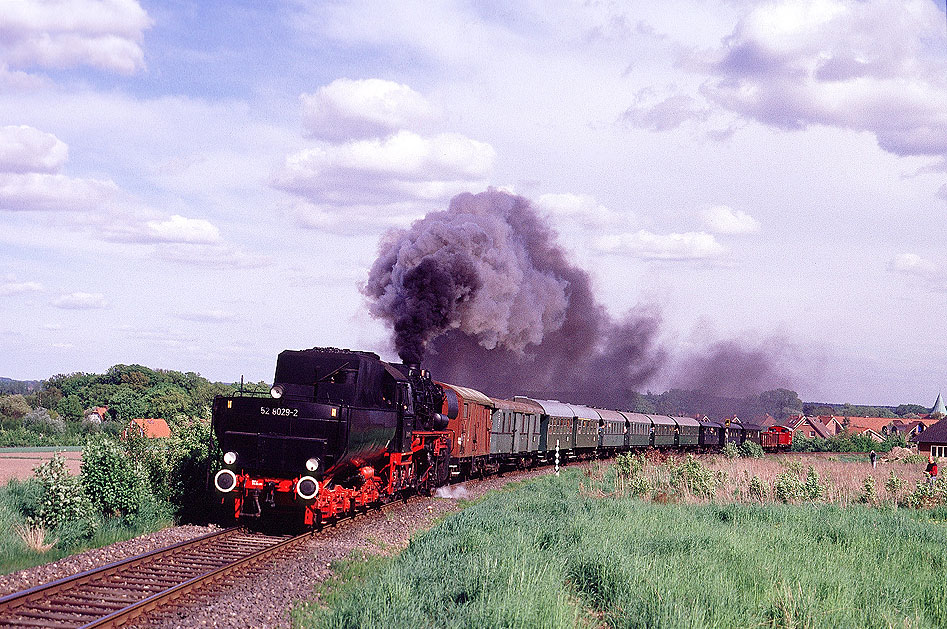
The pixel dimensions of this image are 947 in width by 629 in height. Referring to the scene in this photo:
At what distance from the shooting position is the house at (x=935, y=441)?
2677 inches

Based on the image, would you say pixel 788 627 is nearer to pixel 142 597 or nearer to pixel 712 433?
pixel 142 597

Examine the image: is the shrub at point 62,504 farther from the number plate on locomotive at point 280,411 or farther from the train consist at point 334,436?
the number plate on locomotive at point 280,411

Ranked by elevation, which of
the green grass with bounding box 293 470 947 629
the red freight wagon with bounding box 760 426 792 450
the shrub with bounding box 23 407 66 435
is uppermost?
the green grass with bounding box 293 470 947 629

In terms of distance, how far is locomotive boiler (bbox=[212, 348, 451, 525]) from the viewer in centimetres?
1474

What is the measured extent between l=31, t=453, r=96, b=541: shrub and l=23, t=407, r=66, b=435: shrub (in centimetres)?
6297

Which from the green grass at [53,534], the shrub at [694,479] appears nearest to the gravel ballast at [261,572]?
the green grass at [53,534]

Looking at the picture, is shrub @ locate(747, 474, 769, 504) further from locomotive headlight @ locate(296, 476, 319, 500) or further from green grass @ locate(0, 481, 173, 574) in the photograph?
green grass @ locate(0, 481, 173, 574)

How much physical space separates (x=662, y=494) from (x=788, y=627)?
50.8 ft

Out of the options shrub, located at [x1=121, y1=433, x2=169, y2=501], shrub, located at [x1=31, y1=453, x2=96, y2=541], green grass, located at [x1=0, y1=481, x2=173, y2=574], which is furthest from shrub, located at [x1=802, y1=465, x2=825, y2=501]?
shrub, located at [x1=31, y1=453, x2=96, y2=541]

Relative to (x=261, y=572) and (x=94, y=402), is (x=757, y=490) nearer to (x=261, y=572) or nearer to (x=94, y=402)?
(x=261, y=572)

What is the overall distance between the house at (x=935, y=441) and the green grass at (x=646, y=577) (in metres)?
59.3

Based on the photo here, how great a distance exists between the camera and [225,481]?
14734 mm

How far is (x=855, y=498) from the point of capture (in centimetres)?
2419

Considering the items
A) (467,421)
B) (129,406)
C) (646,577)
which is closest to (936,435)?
(467,421)
